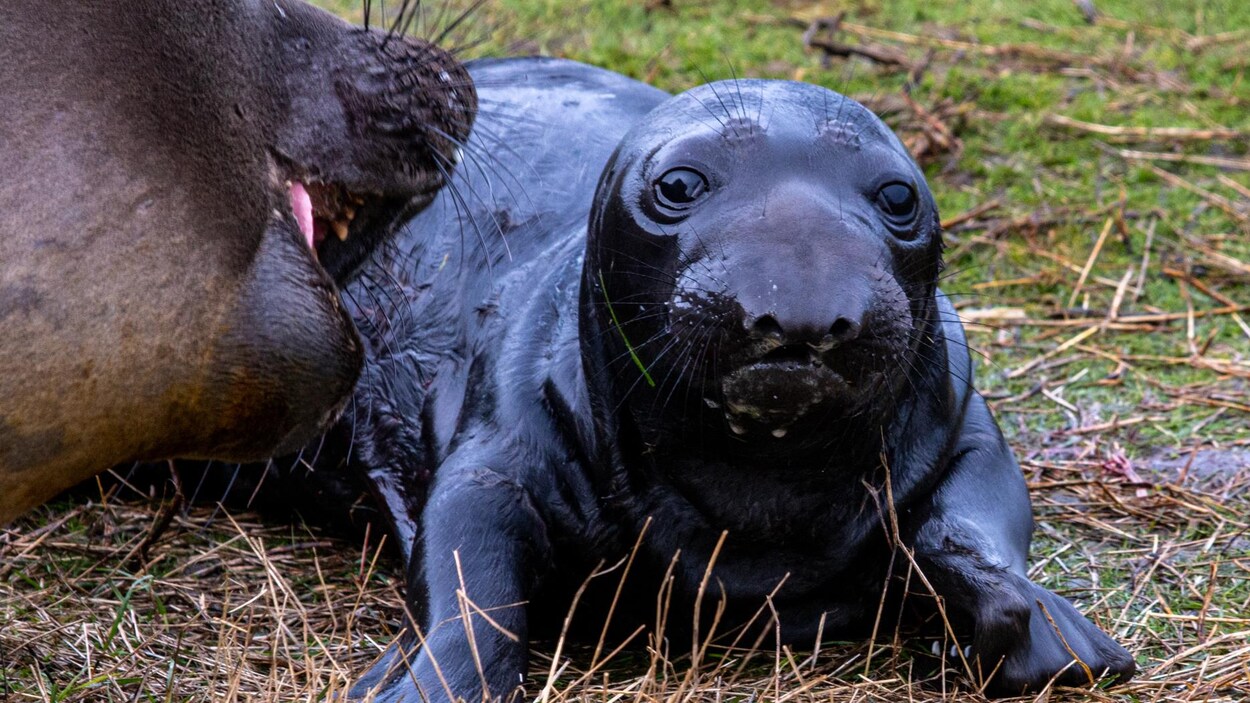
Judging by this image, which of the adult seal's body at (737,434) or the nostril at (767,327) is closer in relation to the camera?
the nostril at (767,327)

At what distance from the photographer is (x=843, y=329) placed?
124 inches

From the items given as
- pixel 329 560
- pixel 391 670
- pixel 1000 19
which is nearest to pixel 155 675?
pixel 391 670

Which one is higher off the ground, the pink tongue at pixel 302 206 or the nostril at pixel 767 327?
the pink tongue at pixel 302 206

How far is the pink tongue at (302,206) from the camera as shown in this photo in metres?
3.20

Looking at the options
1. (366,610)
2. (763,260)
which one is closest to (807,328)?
(763,260)

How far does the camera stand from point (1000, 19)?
28.9 feet

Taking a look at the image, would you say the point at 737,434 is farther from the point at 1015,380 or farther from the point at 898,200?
the point at 1015,380

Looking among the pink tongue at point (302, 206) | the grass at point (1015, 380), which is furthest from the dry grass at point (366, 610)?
the pink tongue at point (302, 206)

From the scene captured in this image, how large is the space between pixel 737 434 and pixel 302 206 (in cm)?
100

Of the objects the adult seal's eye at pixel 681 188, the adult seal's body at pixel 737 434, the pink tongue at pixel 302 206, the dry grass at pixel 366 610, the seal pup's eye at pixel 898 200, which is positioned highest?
the pink tongue at pixel 302 206

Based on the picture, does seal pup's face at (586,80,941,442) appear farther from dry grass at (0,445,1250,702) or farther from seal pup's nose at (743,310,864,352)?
dry grass at (0,445,1250,702)

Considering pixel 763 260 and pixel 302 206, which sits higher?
pixel 302 206

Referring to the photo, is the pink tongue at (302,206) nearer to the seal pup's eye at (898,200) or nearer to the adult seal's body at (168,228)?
the adult seal's body at (168,228)

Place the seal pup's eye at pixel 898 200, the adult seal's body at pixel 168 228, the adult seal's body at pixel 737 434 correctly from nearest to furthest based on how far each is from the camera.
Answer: the adult seal's body at pixel 168 228 → the adult seal's body at pixel 737 434 → the seal pup's eye at pixel 898 200
